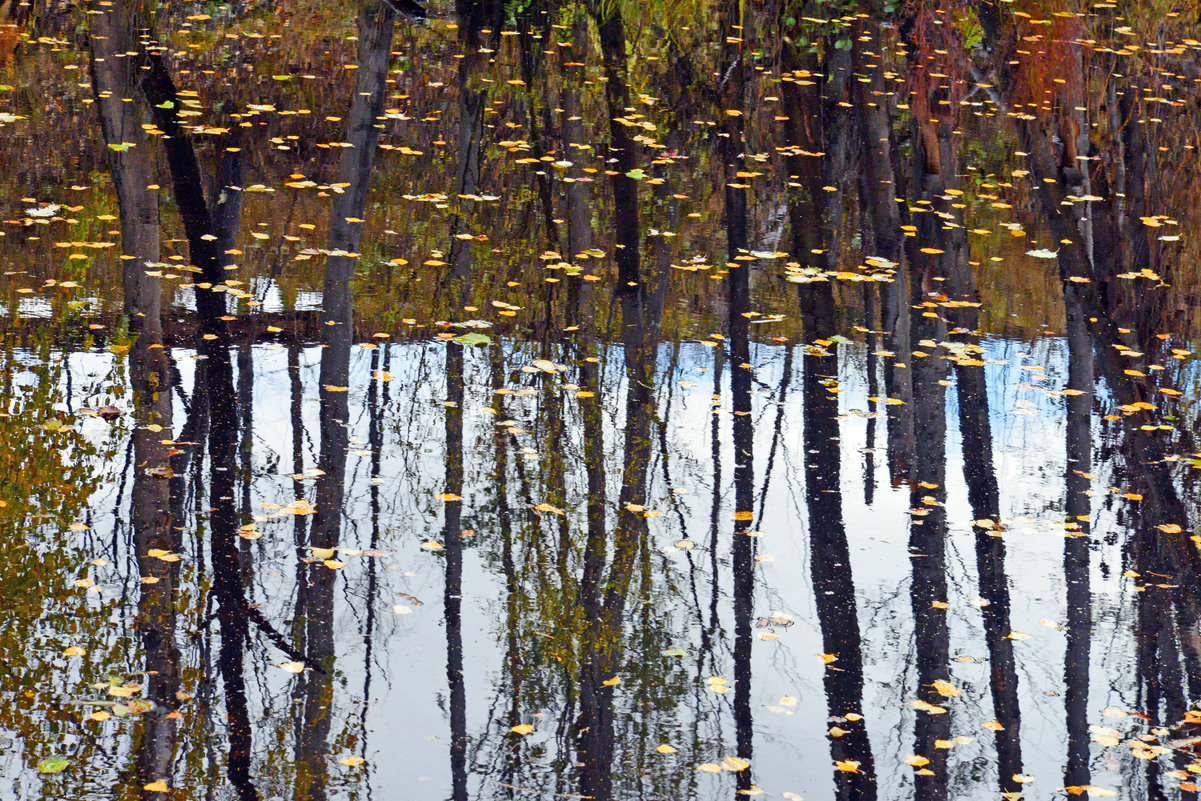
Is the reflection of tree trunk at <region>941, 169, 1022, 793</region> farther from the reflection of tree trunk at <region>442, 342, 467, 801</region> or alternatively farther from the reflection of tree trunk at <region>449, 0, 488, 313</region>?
the reflection of tree trunk at <region>449, 0, 488, 313</region>

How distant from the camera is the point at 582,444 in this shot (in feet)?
17.5

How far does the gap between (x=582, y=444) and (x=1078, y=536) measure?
81.8 inches

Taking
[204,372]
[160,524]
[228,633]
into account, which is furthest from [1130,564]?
[204,372]

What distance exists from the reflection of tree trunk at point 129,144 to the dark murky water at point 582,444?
1.7 inches

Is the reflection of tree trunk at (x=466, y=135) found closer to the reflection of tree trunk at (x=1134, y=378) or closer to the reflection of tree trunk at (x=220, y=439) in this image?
the reflection of tree trunk at (x=220, y=439)

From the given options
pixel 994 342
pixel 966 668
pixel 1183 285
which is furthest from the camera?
pixel 1183 285

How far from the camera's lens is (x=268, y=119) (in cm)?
942

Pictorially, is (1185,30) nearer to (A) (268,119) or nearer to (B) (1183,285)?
(B) (1183,285)

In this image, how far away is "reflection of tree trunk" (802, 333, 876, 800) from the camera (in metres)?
3.65

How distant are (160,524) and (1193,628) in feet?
12.2

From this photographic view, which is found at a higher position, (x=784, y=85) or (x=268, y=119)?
(x=784, y=85)

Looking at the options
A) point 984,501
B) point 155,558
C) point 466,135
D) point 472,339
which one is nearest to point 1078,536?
point 984,501

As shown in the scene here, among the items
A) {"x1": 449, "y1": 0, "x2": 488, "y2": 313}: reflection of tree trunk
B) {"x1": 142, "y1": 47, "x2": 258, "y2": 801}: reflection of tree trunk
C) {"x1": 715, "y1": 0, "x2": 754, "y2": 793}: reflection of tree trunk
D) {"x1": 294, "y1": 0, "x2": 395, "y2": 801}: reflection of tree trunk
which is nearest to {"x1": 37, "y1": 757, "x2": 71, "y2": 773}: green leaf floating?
{"x1": 142, "y1": 47, "x2": 258, "y2": 801}: reflection of tree trunk

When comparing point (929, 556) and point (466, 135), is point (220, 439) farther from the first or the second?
point (466, 135)
